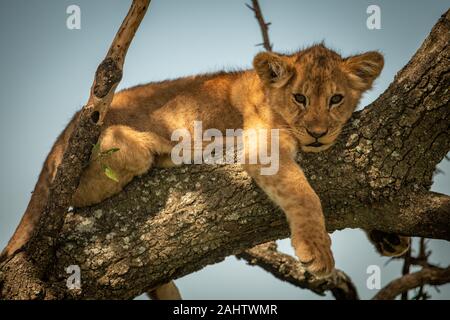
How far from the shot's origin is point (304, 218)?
4.47m

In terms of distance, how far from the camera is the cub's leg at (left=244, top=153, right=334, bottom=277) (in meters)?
4.41

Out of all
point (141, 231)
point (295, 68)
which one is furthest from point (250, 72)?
point (141, 231)

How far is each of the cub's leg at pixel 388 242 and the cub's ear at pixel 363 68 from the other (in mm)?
1300

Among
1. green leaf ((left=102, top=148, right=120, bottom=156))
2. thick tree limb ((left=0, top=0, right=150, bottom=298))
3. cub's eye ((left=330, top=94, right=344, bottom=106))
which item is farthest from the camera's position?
cub's eye ((left=330, top=94, right=344, bottom=106))

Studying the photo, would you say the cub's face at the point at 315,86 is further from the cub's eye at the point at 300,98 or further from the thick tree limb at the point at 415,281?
the thick tree limb at the point at 415,281

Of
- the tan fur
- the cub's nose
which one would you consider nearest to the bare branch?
the tan fur

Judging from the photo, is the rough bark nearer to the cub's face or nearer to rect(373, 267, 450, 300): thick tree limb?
the cub's face

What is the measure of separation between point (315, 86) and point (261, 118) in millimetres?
586

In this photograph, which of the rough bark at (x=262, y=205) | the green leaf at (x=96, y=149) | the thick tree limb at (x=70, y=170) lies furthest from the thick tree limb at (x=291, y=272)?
the thick tree limb at (x=70, y=170)

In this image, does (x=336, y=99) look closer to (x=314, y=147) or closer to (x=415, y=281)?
(x=314, y=147)

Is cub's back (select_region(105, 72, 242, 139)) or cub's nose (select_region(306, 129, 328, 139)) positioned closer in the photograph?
cub's nose (select_region(306, 129, 328, 139))

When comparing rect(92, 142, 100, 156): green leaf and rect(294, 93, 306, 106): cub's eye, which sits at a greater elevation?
rect(294, 93, 306, 106): cub's eye

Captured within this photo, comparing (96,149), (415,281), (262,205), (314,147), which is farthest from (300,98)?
(415,281)

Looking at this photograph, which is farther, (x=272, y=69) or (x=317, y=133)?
(x=272, y=69)
